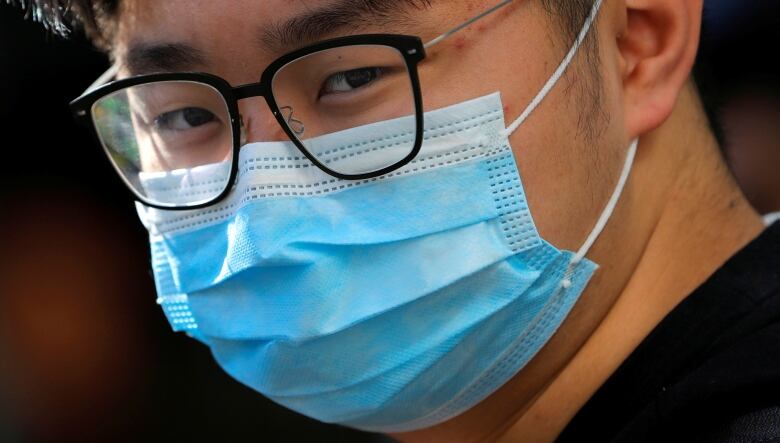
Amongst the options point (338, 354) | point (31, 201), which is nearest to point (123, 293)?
point (31, 201)

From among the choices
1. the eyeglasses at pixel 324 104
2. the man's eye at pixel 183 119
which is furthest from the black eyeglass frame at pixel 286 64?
the man's eye at pixel 183 119

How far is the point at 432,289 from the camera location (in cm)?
189

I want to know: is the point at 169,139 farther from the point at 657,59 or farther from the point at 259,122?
the point at 657,59

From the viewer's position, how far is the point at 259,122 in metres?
1.95

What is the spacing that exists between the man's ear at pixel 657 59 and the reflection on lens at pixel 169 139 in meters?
0.86

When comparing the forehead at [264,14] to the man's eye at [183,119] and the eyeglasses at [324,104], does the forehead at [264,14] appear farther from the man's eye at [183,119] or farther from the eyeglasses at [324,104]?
the man's eye at [183,119]

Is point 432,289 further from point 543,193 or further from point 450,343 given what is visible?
point 543,193

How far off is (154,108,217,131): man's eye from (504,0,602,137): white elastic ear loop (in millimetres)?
662

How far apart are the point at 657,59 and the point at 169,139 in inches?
43.5

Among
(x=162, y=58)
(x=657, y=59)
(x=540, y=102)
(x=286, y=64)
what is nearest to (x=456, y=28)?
(x=540, y=102)

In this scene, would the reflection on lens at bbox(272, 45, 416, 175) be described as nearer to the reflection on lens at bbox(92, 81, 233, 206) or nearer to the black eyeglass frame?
the black eyeglass frame

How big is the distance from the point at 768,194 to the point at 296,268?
138 inches

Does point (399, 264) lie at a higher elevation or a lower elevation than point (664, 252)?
higher

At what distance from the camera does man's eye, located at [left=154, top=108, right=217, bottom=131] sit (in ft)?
6.95
